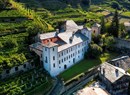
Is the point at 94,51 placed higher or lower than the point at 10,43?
lower

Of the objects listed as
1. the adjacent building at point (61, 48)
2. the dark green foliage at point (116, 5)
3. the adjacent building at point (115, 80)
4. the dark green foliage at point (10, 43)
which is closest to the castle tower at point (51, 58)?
the adjacent building at point (61, 48)

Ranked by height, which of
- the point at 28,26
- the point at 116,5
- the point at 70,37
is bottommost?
the point at 70,37

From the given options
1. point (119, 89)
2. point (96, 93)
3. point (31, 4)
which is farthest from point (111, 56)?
point (31, 4)

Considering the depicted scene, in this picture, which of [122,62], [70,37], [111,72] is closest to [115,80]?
[111,72]

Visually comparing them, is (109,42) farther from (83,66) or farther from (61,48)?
(61,48)

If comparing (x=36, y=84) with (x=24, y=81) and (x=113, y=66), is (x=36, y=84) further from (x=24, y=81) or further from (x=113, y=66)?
(x=113, y=66)

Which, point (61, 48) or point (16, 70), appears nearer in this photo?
point (16, 70)
